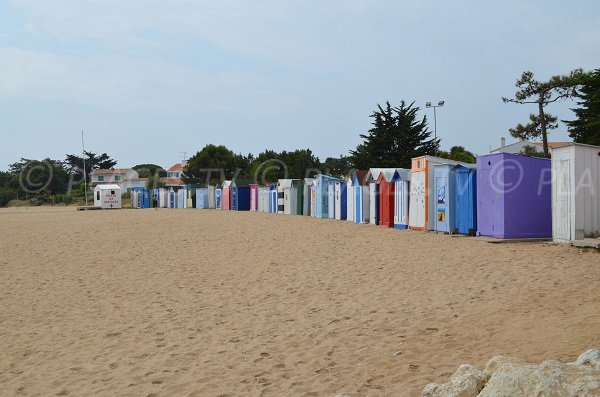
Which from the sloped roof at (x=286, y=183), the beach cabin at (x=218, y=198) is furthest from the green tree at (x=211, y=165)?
the sloped roof at (x=286, y=183)

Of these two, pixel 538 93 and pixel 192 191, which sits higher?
pixel 538 93

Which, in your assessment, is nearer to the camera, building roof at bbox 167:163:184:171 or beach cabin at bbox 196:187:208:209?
beach cabin at bbox 196:187:208:209

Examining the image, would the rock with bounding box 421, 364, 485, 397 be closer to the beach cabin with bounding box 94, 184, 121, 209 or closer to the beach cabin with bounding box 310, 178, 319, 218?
the beach cabin with bounding box 310, 178, 319, 218

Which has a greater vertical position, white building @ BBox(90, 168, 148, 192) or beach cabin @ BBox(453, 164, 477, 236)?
white building @ BBox(90, 168, 148, 192)

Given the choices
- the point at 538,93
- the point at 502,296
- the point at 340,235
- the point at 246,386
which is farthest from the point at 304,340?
the point at 538,93

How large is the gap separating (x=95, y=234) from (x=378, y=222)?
33.5 ft

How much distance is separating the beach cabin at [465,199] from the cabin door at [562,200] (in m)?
2.69

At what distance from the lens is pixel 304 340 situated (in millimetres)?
5840

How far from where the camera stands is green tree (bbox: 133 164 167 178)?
11350 centimetres

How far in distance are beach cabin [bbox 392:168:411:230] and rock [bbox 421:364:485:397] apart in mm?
15254

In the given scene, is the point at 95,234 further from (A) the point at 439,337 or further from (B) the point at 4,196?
(B) the point at 4,196

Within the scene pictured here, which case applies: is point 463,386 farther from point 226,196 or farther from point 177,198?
point 177,198

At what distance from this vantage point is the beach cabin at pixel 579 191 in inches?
466

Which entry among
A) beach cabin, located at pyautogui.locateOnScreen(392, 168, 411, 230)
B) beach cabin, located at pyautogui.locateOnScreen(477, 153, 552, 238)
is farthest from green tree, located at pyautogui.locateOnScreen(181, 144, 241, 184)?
beach cabin, located at pyautogui.locateOnScreen(477, 153, 552, 238)
